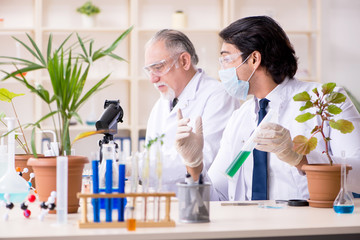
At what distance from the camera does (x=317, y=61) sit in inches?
191

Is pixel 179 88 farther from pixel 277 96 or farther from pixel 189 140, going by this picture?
pixel 189 140

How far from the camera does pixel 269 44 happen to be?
2402 millimetres

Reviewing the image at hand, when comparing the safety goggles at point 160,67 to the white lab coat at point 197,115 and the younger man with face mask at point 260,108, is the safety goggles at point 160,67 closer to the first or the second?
the white lab coat at point 197,115

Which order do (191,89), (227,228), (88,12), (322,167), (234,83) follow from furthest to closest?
(88,12) → (191,89) → (234,83) → (322,167) → (227,228)

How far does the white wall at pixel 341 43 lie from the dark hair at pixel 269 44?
8.88 feet

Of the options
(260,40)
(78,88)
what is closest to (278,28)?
(260,40)

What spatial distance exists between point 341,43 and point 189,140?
3.48 meters

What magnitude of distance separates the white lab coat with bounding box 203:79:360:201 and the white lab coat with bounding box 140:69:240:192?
23cm

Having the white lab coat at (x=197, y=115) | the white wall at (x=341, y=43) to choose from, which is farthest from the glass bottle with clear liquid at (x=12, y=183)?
the white wall at (x=341, y=43)

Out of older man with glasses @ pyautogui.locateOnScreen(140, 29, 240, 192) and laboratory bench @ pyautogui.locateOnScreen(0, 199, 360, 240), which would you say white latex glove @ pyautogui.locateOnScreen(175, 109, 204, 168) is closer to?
laboratory bench @ pyautogui.locateOnScreen(0, 199, 360, 240)

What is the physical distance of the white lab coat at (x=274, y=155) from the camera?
2020mm

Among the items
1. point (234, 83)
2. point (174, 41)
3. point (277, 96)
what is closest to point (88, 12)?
point (174, 41)

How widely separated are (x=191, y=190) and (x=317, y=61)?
3.66m

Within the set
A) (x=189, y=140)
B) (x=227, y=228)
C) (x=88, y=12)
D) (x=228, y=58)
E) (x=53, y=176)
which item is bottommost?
(x=227, y=228)
